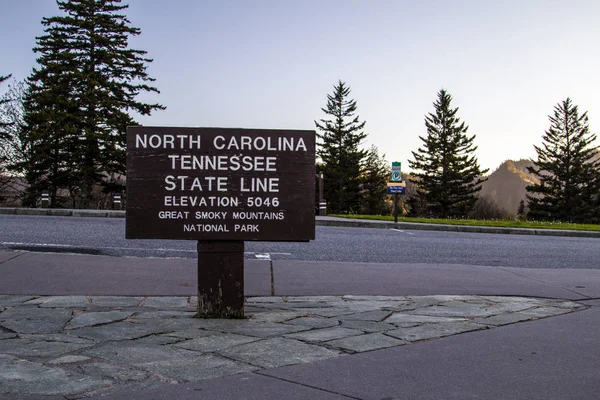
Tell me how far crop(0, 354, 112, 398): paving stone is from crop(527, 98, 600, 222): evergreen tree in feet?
250

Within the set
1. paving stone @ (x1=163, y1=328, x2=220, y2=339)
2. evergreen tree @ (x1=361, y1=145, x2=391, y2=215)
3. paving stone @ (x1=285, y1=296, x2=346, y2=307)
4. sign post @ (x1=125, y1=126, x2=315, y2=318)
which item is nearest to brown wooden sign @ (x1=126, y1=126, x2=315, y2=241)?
sign post @ (x1=125, y1=126, x2=315, y2=318)

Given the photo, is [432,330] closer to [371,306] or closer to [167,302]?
[371,306]

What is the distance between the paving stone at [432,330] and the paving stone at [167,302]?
2160 mm

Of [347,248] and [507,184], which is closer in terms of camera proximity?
[347,248]

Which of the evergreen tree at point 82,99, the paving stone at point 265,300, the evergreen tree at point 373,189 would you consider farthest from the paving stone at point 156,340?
the evergreen tree at point 373,189

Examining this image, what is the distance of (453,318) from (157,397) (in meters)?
3.18

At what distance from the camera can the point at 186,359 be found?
3949 mm

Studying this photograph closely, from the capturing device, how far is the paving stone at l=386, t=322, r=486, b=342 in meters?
4.74

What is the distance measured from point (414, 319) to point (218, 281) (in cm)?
182

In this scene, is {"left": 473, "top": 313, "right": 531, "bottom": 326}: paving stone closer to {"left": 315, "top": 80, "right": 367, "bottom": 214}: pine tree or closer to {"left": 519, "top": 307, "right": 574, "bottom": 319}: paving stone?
{"left": 519, "top": 307, "right": 574, "bottom": 319}: paving stone

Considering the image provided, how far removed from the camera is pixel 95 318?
5195mm

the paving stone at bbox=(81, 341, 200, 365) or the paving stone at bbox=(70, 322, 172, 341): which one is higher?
the paving stone at bbox=(70, 322, 172, 341)

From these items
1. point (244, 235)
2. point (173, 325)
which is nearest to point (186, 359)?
point (173, 325)

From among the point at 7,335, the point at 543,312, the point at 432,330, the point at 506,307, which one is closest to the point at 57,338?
the point at 7,335
